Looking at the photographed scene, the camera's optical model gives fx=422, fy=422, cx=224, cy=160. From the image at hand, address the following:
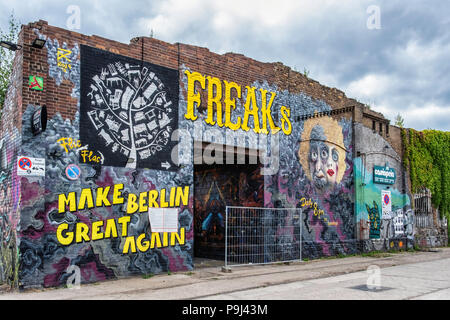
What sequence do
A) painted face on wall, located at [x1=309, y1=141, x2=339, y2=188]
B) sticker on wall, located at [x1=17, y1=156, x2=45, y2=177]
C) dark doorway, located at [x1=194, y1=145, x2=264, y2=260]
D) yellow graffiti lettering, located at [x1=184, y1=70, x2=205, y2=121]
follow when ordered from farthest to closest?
painted face on wall, located at [x1=309, y1=141, x2=339, y2=188], dark doorway, located at [x1=194, y1=145, x2=264, y2=260], yellow graffiti lettering, located at [x1=184, y1=70, x2=205, y2=121], sticker on wall, located at [x1=17, y1=156, x2=45, y2=177]

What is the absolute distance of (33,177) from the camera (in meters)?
9.12

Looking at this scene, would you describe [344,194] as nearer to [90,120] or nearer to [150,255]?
[150,255]

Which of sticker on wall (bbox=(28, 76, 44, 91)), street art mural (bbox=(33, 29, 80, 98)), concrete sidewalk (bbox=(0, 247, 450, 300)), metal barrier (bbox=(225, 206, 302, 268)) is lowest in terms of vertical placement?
concrete sidewalk (bbox=(0, 247, 450, 300))

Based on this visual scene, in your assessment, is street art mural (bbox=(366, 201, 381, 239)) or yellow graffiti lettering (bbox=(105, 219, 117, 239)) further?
street art mural (bbox=(366, 201, 381, 239))

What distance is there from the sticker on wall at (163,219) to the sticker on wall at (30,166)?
2.85m

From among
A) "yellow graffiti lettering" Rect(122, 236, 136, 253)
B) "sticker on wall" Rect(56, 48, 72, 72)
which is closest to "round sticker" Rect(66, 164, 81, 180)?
"yellow graffiti lettering" Rect(122, 236, 136, 253)

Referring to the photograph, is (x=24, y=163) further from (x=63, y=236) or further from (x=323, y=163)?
(x=323, y=163)

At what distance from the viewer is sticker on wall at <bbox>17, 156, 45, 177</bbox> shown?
8.99 meters

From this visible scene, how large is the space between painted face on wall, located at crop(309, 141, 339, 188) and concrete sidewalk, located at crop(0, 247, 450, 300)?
2.93m

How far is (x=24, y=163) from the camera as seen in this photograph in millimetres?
9055

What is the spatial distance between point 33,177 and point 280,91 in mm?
8518

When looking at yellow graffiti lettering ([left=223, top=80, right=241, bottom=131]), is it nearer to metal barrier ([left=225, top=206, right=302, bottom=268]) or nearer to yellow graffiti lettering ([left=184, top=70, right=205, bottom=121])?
yellow graffiti lettering ([left=184, top=70, right=205, bottom=121])

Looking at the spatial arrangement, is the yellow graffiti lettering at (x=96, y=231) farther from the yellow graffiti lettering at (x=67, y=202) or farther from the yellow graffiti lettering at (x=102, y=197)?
the yellow graffiti lettering at (x=67, y=202)
